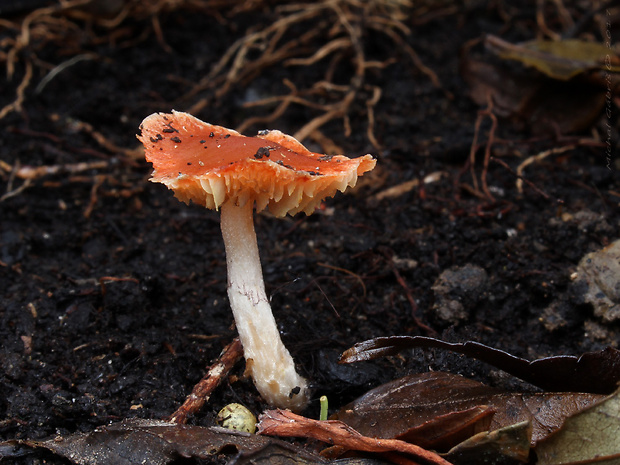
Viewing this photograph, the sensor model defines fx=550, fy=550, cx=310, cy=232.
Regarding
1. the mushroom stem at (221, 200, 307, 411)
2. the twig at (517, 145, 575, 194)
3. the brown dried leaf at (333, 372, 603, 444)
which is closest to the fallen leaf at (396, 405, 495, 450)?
the brown dried leaf at (333, 372, 603, 444)

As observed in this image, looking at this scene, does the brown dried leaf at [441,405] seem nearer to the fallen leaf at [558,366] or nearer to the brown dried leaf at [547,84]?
the fallen leaf at [558,366]

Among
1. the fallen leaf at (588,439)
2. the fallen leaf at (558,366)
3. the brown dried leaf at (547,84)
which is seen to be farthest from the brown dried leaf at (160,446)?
the brown dried leaf at (547,84)

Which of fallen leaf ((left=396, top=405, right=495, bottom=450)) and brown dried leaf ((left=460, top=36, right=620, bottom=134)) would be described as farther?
brown dried leaf ((left=460, top=36, right=620, bottom=134))

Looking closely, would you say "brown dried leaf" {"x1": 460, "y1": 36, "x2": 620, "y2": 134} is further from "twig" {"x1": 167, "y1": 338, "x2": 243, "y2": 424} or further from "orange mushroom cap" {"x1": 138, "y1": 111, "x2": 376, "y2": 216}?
"twig" {"x1": 167, "y1": 338, "x2": 243, "y2": 424}

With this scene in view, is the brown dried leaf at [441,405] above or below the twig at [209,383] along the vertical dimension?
below

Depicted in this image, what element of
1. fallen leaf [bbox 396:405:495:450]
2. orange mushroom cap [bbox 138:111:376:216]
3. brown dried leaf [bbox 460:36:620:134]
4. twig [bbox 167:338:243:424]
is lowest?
twig [bbox 167:338:243:424]

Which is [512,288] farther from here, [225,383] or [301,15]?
[301,15]

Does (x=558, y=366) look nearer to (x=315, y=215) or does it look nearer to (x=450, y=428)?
(x=450, y=428)
